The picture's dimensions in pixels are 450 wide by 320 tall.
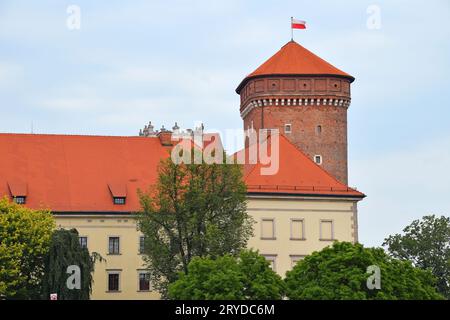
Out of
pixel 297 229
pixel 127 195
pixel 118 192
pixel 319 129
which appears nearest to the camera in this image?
pixel 297 229

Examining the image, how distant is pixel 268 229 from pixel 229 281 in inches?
945

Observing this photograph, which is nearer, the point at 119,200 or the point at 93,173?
the point at 119,200

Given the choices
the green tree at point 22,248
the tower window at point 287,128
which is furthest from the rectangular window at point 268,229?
the green tree at point 22,248

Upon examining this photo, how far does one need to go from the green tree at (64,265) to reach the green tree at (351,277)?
13.4 m

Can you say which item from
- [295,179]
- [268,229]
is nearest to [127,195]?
[268,229]

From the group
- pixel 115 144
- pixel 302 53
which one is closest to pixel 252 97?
pixel 302 53

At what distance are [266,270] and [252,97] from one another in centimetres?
3404

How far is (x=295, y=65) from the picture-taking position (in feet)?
296

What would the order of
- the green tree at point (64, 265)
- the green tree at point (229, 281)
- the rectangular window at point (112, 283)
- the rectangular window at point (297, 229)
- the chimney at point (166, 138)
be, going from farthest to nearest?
the chimney at point (166, 138) < the rectangular window at point (297, 229) < the rectangular window at point (112, 283) < the green tree at point (64, 265) < the green tree at point (229, 281)

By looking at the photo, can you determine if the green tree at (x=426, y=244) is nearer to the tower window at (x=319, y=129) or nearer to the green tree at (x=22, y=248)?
the tower window at (x=319, y=129)

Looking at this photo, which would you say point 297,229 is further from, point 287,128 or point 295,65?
point 295,65

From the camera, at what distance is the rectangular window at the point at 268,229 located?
78.8 meters

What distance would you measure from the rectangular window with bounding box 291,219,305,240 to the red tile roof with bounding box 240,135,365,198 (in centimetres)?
179
